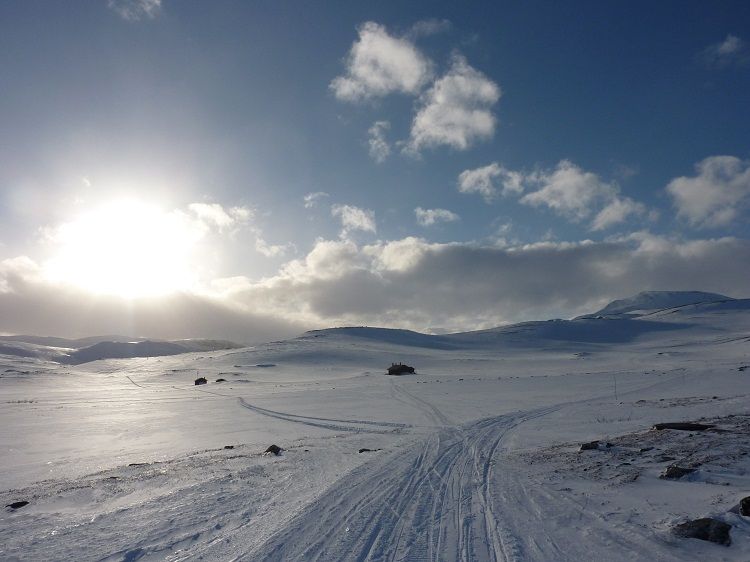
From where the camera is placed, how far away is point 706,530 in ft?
21.9

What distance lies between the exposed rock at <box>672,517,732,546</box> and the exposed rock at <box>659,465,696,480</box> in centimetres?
296

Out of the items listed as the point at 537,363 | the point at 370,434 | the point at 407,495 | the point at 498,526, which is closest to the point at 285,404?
the point at 370,434

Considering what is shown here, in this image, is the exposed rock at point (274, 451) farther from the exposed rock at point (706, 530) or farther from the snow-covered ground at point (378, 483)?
the exposed rock at point (706, 530)

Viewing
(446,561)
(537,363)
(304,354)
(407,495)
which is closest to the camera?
(446,561)

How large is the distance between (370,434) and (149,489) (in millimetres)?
9031

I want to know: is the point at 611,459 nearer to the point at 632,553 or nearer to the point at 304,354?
the point at 632,553

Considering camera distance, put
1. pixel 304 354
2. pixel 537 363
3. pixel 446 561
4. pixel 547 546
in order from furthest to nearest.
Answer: pixel 304 354 → pixel 537 363 → pixel 547 546 → pixel 446 561

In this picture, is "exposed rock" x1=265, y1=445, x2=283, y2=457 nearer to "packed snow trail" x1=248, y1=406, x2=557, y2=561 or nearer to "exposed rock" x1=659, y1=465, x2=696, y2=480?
"packed snow trail" x1=248, y1=406, x2=557, y2=561

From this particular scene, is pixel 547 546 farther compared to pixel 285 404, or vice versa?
pixel 285 404

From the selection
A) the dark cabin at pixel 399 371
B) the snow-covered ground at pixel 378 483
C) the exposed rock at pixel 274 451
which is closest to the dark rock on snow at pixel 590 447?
the snow-covered ground at pixel 378 483

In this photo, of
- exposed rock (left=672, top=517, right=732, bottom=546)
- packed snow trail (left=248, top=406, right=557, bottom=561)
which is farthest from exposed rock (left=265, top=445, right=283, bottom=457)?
exposed rock (left=672, top=517, right=732, bottom=546)

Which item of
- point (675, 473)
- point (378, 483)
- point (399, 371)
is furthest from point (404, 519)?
point (399, 371)

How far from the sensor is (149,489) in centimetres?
1037

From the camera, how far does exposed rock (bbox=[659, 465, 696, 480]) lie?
31.4ft
